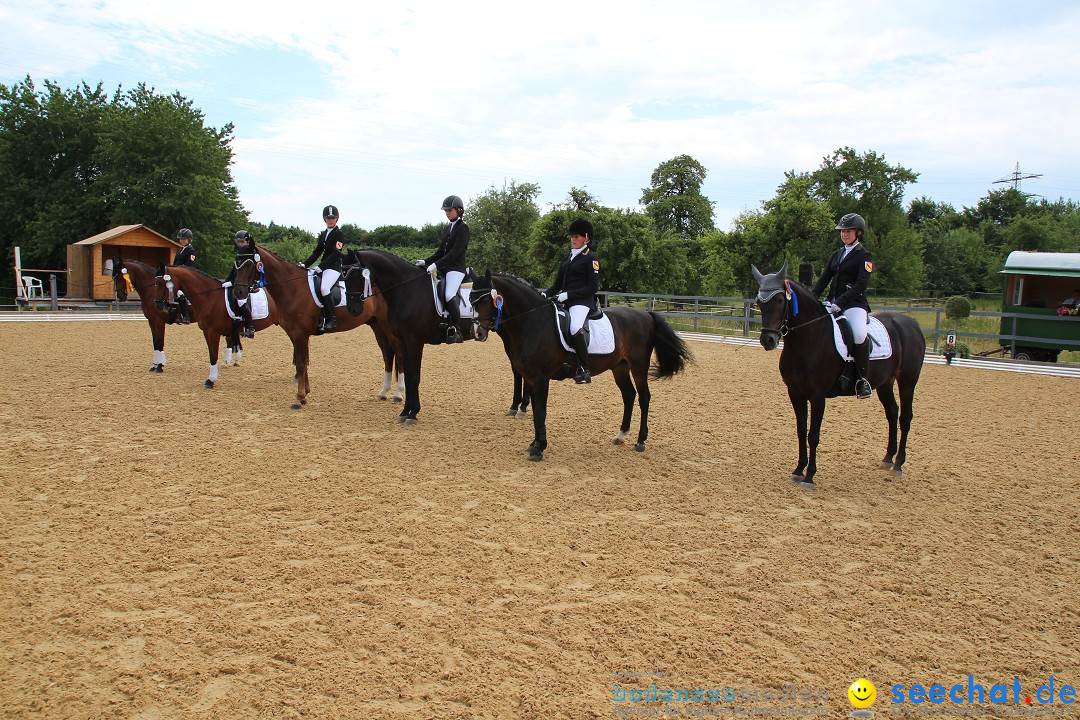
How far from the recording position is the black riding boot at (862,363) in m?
6.59

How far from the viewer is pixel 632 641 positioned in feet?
11.7

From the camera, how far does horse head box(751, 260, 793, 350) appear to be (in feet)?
20.5

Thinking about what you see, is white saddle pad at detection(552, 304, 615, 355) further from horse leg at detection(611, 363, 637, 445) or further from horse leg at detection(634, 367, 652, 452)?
horse leg at detection(634, 367, 652, 452)

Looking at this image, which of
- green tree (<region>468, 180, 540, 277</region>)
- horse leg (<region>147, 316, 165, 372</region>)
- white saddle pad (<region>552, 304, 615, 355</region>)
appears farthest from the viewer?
green tree (<region>468, 180, 540, 277</region>)

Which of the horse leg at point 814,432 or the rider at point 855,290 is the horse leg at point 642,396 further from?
the rider at point 855,290

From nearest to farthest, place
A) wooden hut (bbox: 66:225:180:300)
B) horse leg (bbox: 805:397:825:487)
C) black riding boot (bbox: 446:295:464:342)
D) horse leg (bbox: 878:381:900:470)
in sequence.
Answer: horse leg (bbox: 805:397:825:487), horse leg (bbox: 878:381:900:470), black riding boot (bbox: 446:295:464:342), wooden hut (bbox: 66:225:180:300)

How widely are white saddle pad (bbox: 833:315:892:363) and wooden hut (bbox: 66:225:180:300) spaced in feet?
93.6

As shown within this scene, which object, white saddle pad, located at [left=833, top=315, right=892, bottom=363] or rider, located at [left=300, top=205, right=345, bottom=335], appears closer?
white saddle pad, located at [left=833, top=315, right=892, bottom=363]

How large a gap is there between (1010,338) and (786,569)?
667 inches

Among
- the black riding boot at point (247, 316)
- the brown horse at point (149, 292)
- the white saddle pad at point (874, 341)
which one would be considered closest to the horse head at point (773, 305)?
the white saddle pad at point (874, 341)

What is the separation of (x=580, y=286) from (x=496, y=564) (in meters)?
3.61

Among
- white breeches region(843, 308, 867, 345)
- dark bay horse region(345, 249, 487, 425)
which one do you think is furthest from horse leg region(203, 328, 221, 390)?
white breeches region(843, 308, 867, 345)

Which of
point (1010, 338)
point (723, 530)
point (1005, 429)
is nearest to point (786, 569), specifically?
point (723, 530)

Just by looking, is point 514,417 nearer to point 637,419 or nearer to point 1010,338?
point 637,419
